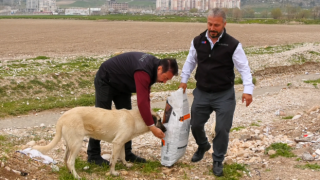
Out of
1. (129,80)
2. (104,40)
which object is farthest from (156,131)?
(104,40)

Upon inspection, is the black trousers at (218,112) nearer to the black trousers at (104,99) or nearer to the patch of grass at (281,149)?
the black trousers at (104,99)

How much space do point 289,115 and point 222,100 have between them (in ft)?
23.5

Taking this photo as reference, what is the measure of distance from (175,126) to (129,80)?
1.22 meters

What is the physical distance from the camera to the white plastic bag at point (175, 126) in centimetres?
690

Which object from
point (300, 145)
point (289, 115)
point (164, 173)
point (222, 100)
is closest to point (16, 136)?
point (164, 173)

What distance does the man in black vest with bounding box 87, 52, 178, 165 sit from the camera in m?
6.09

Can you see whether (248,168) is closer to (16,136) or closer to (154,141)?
(154,141)

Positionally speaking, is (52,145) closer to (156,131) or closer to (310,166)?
(156,131)

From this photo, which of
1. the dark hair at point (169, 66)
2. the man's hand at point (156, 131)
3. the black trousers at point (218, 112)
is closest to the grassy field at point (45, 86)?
the man's hand at point (156, 131)

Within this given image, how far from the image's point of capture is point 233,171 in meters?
6.93

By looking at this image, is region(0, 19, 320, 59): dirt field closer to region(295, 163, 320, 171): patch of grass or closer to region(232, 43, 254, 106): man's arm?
region(232, 43, 254, 106): man's arm

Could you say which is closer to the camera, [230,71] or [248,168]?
[230,71]

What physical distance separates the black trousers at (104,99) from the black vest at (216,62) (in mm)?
1571

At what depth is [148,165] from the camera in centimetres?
720
